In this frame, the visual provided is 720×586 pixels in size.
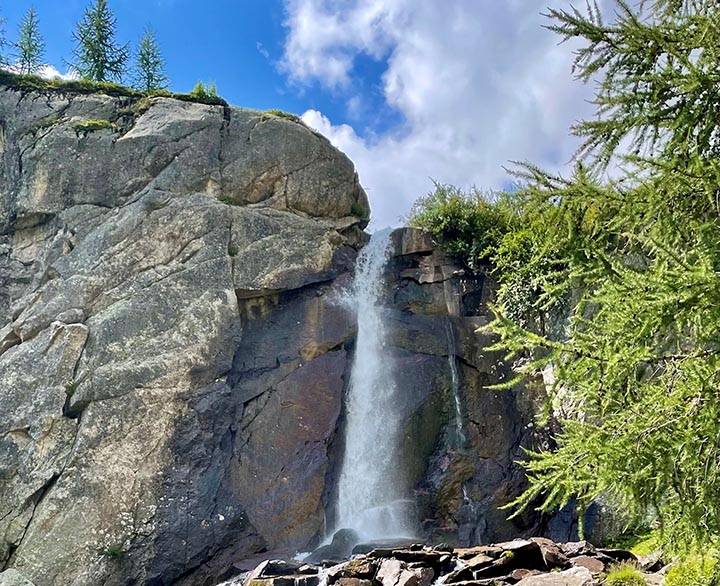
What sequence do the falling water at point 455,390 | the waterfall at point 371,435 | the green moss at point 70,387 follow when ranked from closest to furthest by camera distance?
1. the green moss at point 70,387
2. the waterfall at point 371,435
3. the falling water at point 455,390

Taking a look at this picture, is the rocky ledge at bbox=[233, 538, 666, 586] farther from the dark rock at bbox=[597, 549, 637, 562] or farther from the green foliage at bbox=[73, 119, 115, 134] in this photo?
the green foliage at bbox=[73, 119, 115, 134]

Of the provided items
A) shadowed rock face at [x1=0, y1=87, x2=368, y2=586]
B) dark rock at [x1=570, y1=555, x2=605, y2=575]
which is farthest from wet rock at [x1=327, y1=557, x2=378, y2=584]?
shadowed rock face at [x1=0, y1=87, x2=368, y2=586]

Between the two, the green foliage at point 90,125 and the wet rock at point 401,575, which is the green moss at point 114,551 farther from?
the green foliage at point 90,125

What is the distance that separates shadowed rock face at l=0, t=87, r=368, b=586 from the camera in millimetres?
12719

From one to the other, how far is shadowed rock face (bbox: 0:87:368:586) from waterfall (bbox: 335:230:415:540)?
0.87 metres

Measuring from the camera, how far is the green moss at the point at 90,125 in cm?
1719

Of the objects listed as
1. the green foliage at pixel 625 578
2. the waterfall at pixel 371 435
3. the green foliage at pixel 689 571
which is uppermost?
the waterfall at pixel 371 435

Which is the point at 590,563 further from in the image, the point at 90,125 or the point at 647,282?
the point at 90,125

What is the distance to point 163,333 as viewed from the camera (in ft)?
47.0

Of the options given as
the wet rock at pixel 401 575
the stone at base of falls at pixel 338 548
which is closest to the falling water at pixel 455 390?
the stone at base of falls at pixel 338 548

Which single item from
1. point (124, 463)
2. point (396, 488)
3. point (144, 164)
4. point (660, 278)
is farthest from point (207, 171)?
point (660, 278)

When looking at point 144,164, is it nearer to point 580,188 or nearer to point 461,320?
point 461,320

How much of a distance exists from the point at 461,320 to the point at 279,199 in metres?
6.22

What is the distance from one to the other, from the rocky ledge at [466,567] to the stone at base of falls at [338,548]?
2.12 metres
